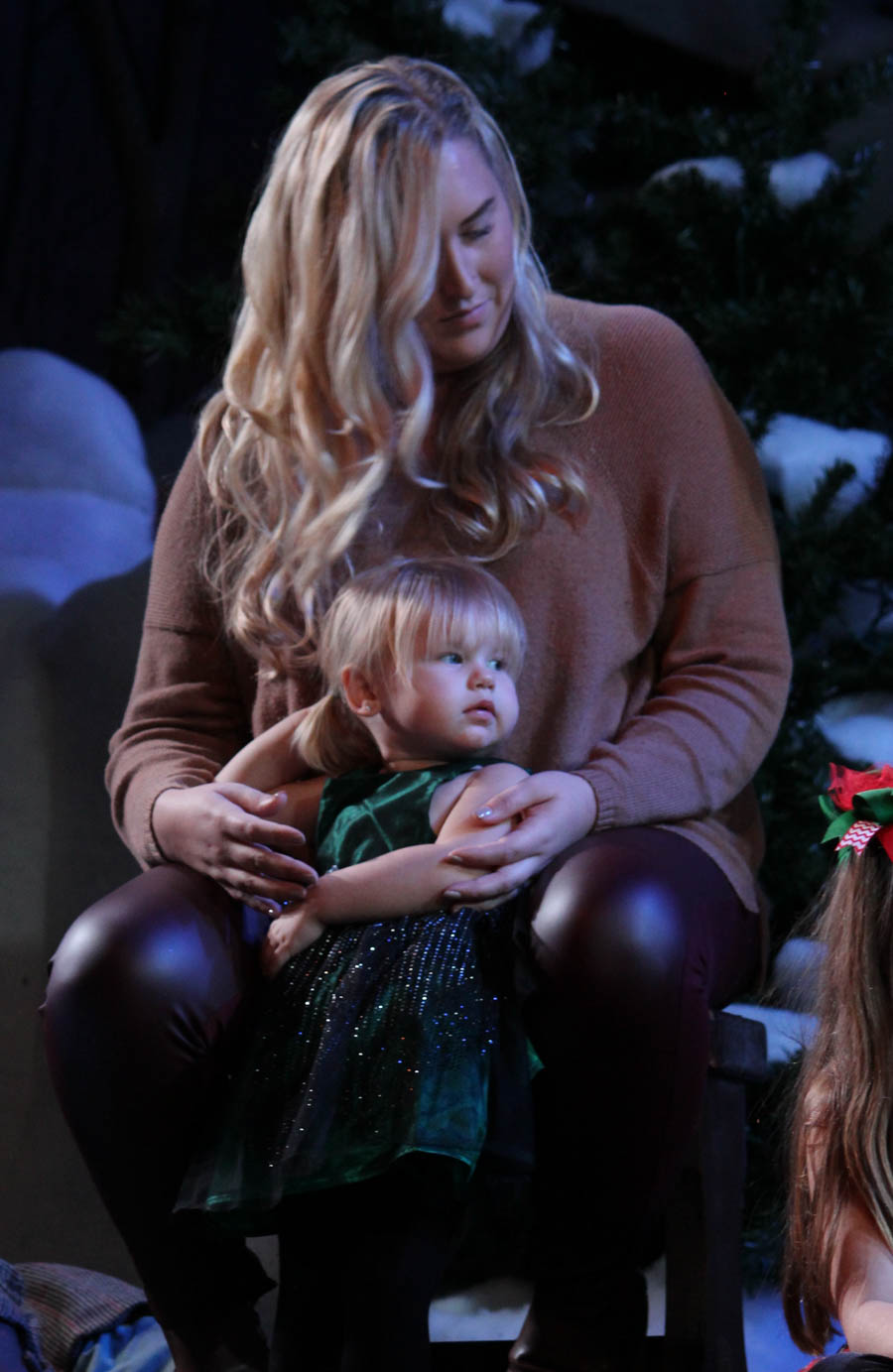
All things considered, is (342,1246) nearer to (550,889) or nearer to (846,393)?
(550,889)

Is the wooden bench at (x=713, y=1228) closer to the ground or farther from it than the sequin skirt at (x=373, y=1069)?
closer to the ground

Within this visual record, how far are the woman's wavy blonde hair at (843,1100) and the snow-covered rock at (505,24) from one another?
4.60ft

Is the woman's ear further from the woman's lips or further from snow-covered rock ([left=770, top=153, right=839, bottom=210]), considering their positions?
snow-covered rock ([left=770, top=153, right=839, bottom=210])

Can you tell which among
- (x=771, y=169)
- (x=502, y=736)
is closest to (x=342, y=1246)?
(x=502, y=736)

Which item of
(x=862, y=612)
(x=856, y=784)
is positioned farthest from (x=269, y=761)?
(x=862, y=612)

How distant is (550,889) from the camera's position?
1.42 meters

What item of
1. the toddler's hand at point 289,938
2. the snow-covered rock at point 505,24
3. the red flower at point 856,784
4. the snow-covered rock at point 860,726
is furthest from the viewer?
the snow-covered rock at point 505,24

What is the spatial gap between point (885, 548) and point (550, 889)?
0.85 metres

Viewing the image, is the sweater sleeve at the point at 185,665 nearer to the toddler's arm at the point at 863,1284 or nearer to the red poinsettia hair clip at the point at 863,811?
the red poinsettia hair clip at the point at 863,811

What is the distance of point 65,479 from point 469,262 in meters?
1.07

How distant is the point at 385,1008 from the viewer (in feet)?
4.52

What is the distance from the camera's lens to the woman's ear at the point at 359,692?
5.12 ft

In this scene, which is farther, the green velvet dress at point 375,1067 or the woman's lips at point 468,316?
the woman's lips at point 468,316

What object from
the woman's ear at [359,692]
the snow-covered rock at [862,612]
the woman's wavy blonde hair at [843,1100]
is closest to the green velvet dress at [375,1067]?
the woman's ear at [359,692]
